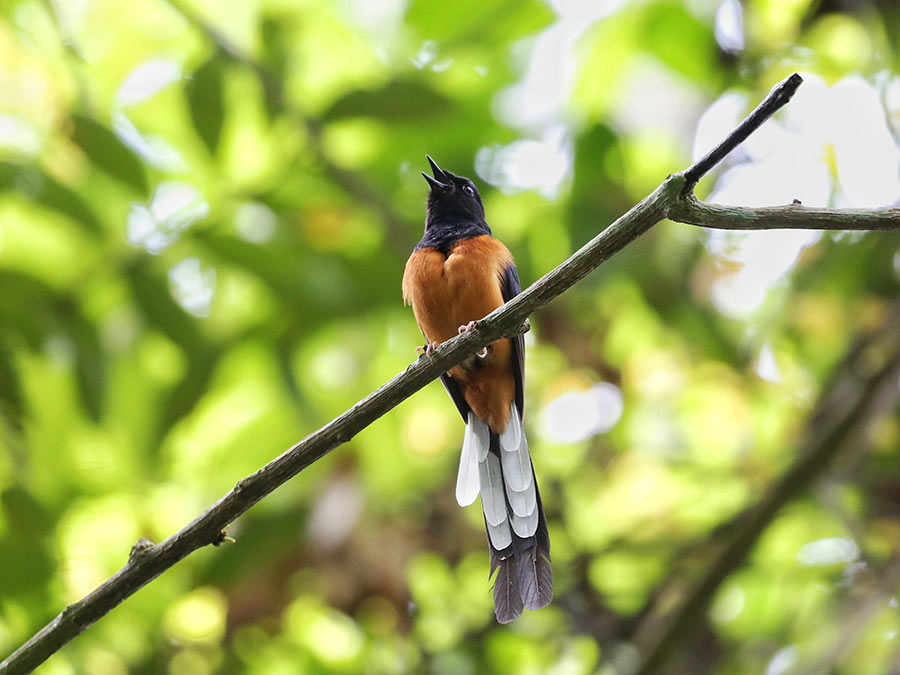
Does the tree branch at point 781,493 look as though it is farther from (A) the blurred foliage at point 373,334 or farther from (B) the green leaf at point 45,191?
(B) the green leaf at point 45,191

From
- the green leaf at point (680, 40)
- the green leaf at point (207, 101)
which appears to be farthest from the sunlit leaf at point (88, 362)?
the green leaf at point (680, 40)

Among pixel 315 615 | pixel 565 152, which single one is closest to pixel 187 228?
pixel 565 152

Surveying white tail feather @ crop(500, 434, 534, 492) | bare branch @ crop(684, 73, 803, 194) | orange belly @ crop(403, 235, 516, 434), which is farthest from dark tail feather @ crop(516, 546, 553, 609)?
bare branch @ crop(684, 73, 803, 194)

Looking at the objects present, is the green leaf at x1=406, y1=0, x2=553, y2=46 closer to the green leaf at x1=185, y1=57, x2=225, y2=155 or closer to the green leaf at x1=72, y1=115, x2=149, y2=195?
the green leaf at x1=185, y1=57, x2=225, y2=155

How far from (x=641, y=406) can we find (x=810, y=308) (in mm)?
1120

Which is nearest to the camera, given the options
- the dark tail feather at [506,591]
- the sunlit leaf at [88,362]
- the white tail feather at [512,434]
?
the dark tail feather at [506,591]

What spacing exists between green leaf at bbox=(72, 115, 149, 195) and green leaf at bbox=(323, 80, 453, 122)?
83 cm

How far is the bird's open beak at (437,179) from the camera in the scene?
13.9ft

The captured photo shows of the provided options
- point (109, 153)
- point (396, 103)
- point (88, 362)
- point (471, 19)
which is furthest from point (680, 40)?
point (88, 362)

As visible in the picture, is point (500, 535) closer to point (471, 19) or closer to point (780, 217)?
point (780, 217)

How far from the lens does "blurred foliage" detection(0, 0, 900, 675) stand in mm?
3846

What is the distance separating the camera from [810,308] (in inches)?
201

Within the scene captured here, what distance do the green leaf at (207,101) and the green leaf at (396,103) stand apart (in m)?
0.46

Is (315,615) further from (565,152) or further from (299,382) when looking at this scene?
(565,152)
